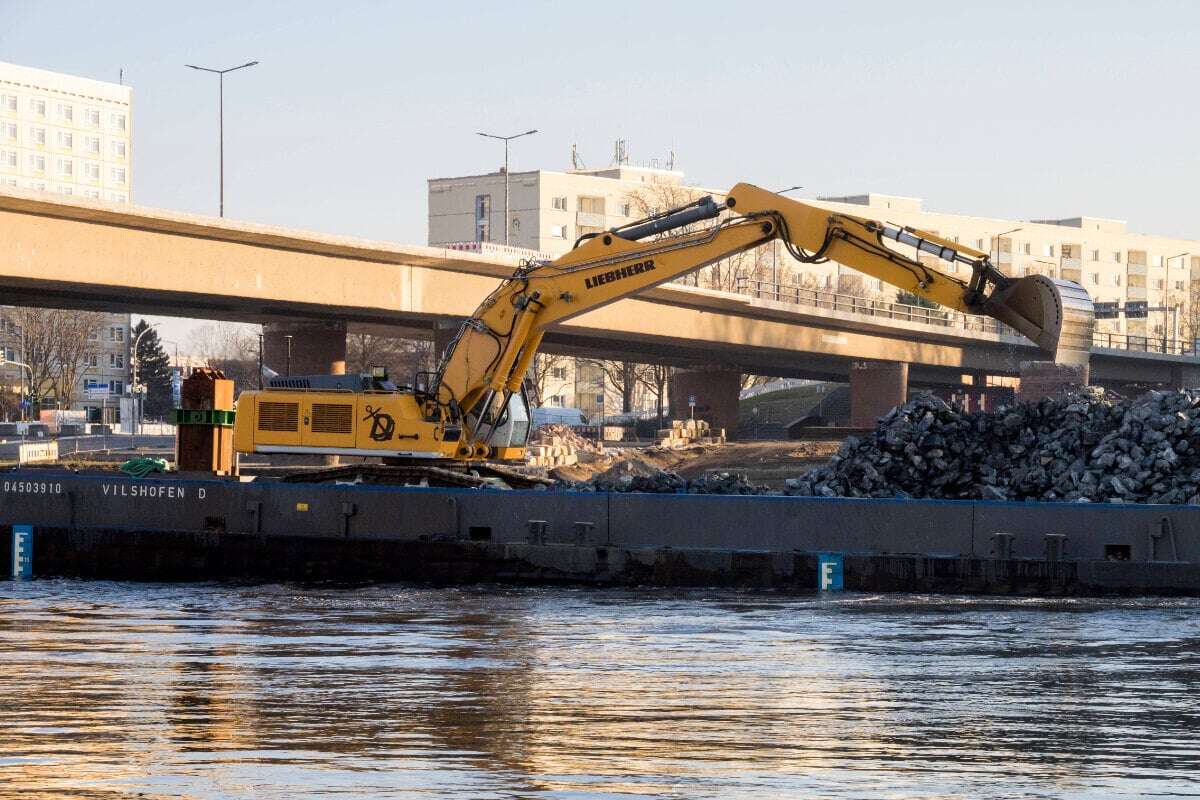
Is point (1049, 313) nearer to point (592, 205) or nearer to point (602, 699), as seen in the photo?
point (602, 699)

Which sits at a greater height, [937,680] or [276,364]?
[276,364]

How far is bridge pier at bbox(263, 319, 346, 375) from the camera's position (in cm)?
6021

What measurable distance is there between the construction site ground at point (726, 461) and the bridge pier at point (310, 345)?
9.80 m

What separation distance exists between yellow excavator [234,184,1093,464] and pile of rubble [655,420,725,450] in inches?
1914

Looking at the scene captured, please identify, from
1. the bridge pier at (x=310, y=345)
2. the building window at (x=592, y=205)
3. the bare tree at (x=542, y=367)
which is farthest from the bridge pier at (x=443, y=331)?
the building window at (x=592, y=205)

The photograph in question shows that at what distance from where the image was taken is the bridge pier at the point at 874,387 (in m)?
87.4

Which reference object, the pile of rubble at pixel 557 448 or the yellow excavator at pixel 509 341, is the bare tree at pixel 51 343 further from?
the yellow excavator at pixel 509 341

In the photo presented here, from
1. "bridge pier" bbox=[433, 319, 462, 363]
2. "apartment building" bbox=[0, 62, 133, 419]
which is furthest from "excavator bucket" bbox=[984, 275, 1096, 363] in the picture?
"apartment building" bbox=[0, 62, 133, 419]

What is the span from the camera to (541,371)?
4707 inches

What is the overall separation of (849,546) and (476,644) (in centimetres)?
748

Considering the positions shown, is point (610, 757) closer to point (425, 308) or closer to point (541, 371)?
point (425, 308)

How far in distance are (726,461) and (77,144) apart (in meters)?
134

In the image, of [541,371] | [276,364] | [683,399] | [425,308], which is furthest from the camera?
[541,371]

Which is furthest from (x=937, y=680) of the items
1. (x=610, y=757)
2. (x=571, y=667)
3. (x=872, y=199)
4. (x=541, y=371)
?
(x=872, y=199)
